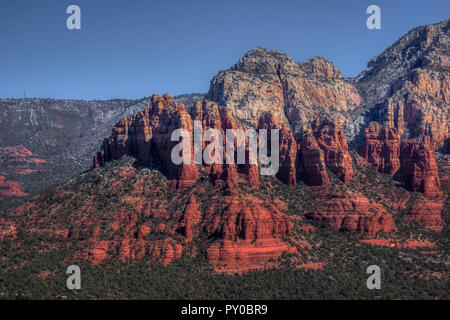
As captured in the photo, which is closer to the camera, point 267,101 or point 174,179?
point 174,179

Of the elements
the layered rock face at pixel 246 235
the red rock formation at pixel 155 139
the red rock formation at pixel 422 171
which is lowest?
the layered rock face at pixel 246 235

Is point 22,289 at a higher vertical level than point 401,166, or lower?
lower

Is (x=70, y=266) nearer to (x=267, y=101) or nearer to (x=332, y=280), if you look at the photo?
(x=332, y=280)

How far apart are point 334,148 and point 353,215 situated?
2518cm

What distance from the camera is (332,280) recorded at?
11731cm

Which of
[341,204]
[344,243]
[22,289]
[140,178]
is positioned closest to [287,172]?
[341,204]

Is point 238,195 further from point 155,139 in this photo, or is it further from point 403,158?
point 403,158

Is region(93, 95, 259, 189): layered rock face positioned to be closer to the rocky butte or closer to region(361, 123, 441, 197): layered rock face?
the rocky butte

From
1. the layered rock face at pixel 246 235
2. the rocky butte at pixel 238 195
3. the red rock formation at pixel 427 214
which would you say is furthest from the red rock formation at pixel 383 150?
the layered rock face at pixel 246 235

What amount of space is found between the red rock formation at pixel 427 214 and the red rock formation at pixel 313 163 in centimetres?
2394

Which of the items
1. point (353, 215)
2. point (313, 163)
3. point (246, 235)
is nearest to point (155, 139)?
point (246, 235)

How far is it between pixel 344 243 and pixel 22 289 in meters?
70.8

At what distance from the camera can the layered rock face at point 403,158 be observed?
163375mm

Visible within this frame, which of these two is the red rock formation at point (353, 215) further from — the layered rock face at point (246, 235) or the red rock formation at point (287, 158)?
the layered rock face at point (246, 235)
